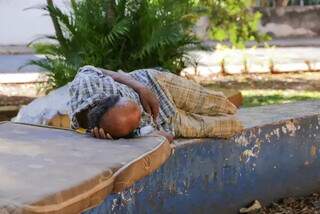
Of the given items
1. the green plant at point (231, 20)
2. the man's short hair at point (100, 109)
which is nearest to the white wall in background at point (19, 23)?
the green plant at point (231, 20)

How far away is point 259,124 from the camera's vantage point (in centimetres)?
465

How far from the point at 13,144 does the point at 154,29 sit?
432cm

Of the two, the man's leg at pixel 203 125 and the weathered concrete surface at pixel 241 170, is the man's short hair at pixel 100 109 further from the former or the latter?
Result: the man's leg at pixel 203 125

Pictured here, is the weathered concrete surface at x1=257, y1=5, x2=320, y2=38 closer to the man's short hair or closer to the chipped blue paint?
the chipped blue paint

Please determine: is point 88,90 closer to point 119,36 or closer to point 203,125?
point 203,125

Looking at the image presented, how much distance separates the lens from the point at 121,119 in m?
2.79

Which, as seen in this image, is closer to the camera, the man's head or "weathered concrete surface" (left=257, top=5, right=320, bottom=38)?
the man's head

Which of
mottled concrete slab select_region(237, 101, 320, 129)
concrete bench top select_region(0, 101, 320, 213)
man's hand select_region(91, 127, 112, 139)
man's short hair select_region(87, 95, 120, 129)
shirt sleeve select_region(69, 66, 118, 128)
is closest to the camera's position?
concrete bench top select_region(0, 101, 320, 213)

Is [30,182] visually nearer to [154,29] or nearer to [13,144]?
[13,144]

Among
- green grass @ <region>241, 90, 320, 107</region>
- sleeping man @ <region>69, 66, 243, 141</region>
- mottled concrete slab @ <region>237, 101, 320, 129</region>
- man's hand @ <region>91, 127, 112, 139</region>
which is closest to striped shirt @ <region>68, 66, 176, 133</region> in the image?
sleeping man @ <region>69, 66, 243, 141</region>

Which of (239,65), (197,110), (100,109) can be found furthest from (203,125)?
(239,65)

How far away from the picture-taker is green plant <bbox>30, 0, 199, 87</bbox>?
6.66 meters

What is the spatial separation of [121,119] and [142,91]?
615mm

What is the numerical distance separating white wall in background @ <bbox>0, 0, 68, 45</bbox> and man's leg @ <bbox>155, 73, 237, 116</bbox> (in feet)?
46.5
